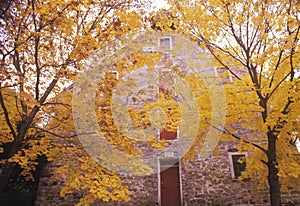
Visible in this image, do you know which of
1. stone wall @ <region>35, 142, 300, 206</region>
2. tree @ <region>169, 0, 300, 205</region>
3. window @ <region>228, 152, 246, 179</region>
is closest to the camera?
tree @ <region>169, 0, 300, 205</region>

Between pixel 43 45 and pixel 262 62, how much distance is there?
498 centimetres

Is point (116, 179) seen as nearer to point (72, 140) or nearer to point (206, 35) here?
point (72, 140)

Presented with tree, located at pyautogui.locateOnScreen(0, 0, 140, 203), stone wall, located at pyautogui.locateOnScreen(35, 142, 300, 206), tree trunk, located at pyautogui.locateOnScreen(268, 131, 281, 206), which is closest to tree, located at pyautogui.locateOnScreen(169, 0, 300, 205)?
tree trunk, located at pyautogui.locateOnScreen(268, 131, 281, 206)

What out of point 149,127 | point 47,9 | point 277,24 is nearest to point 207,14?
point 277,24

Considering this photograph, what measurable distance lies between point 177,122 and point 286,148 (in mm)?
3255

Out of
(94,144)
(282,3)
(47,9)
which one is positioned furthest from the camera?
(282,3)

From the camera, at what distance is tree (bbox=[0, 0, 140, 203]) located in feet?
13.9

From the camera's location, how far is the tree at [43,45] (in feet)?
13.9

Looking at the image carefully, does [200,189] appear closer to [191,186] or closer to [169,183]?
[191,186]

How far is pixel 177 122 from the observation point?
20.1 feet

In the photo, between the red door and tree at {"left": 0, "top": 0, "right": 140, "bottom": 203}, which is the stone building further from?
tree at {"left": 0, "top": 0, "right": 140, "bottom": 203}

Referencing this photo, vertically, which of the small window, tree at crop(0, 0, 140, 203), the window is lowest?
the window

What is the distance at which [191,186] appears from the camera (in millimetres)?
10539

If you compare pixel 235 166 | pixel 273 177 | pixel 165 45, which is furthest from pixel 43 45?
pixel 235 166
